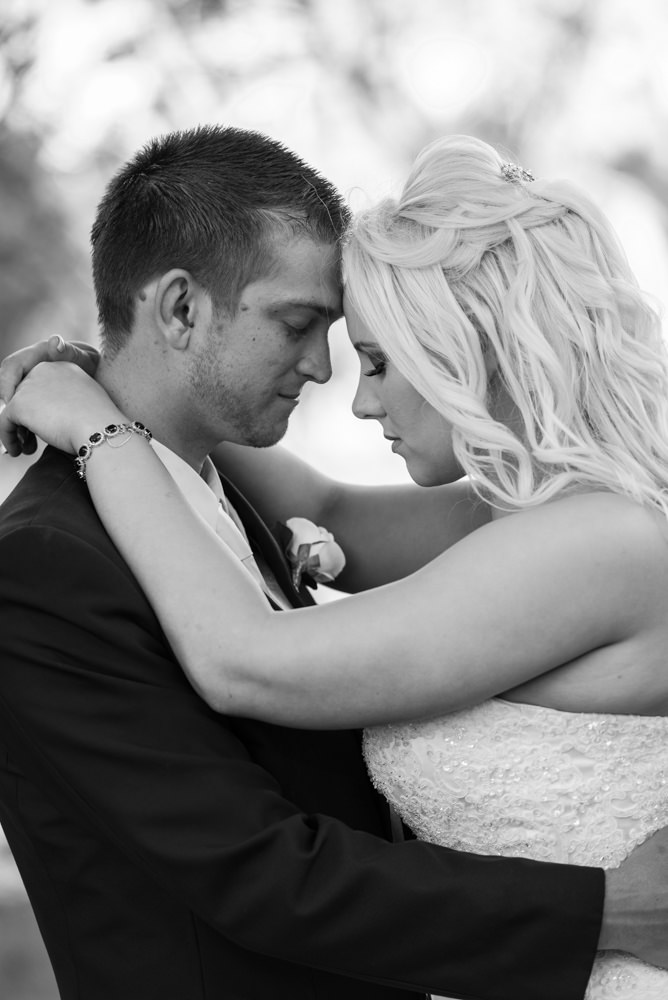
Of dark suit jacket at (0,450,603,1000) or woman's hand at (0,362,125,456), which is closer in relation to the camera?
dark suit jacket at (0,450,603,1000)

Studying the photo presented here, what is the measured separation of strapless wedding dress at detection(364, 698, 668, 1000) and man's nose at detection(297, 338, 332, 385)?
0.77 metres

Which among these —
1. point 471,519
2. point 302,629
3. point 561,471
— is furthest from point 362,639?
point 471,519

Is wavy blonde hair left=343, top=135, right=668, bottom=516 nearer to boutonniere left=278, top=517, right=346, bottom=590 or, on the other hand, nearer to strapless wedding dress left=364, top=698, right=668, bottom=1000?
strapless wedding dress left=364, top=698, right=668, bottom=1000

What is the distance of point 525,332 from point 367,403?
0.34 m

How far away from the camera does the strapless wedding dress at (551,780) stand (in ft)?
6.43

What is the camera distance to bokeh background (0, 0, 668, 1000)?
5.54m

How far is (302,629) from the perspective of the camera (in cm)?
188

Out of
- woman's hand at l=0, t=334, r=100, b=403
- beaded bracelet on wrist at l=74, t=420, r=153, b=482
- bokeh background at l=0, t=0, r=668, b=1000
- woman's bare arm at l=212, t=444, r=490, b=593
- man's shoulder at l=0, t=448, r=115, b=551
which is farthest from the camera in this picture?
bokeh background at l=0, t=0, r=668, b=1000

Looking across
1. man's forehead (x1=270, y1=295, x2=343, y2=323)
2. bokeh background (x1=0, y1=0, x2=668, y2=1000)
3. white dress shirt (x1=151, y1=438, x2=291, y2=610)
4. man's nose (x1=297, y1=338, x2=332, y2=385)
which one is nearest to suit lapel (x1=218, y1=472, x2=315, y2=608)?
white dress shirt (x1=151, y1=438, x2=291, y2=610)

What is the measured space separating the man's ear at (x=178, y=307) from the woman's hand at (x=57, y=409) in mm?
181

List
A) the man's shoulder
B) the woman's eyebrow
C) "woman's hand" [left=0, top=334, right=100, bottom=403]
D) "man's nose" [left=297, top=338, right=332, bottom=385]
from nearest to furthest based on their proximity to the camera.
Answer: the man's shoulder, the woman's eyebrow, "woman's hand" [left=0, top=334, right=100, bottom=403], "man's nose" [left=297, top=338, right=332, bottom=385]

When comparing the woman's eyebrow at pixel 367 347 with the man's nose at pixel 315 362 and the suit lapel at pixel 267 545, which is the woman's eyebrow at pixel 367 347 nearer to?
the man's nose at pixel 315 362

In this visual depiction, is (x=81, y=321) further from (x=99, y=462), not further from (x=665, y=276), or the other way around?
(x=99, y=462)

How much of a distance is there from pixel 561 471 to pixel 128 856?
930 millimetres
